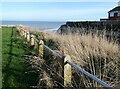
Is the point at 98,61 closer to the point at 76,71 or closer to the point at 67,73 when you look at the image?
the point at 76,71

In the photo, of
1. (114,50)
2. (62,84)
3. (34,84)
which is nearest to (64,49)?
(114,50)

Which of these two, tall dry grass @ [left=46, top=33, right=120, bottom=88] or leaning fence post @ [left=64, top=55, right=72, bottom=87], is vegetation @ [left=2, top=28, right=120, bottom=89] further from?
leaning fence post @ [left=64, top=55, right=72, bottom=87]

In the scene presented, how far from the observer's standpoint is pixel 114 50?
9078 mm

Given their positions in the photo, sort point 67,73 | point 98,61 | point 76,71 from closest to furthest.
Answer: point 67,73
point 76,71
point 98,61

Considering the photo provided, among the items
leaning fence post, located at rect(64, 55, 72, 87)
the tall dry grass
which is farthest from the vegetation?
leaning fence post, located at rect(64, 55, 72, 87)

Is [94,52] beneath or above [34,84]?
above

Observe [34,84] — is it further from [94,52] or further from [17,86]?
[94,52]

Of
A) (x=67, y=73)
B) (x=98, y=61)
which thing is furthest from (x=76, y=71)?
(x=98, y=61)

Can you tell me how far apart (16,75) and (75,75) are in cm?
222

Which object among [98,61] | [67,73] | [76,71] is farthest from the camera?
[98,61]

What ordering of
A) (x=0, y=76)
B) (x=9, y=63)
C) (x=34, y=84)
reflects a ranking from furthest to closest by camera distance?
Result: (x=9, y=63) < (x=0, y=76) < (x=34, y=84)

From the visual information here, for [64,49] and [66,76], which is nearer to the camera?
[66,76]

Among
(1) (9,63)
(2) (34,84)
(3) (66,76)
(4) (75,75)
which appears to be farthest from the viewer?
(1) (9,63)

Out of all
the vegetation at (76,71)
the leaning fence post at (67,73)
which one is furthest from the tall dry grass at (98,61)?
the leaning fence post at (67,73)
